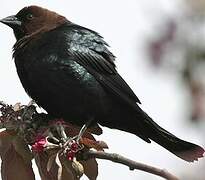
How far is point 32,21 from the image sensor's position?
4.11 metres

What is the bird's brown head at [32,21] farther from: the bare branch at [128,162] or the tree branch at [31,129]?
the bare branch at [128,162]

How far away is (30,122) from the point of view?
2570 millimetres

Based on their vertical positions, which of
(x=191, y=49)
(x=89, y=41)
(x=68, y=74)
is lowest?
(x=191, y=49)

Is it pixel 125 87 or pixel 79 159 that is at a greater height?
pixel 125 87

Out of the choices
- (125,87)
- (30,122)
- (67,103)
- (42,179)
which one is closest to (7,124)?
(30,122)

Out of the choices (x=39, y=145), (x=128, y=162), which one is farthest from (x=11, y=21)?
(x=128, y=162)

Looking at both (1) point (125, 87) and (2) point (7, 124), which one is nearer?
(2) point (7, 124)

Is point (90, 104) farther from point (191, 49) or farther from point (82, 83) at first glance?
point (191, 49)

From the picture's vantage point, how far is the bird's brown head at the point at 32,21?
4.00m

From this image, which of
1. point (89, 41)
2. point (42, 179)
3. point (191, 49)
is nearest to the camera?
point (191, 49)

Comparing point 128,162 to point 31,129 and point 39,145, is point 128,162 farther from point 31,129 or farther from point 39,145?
point 31,129

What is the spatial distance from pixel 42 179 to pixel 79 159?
0.20 meters

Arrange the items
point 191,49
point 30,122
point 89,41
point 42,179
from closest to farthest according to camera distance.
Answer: point 191,49 < point 42,179 < point 30,122 < point 89,41

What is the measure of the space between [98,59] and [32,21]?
0.74 m
